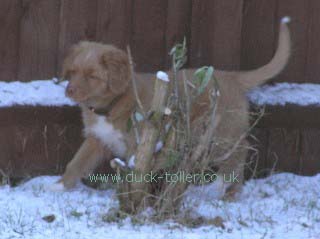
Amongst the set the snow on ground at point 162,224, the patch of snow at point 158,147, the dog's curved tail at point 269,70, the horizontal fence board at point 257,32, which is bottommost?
the snow on ground at point 162,224

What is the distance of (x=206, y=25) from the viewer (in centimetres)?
657

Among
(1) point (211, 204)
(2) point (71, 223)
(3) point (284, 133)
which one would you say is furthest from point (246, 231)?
(3) point (284, 133)

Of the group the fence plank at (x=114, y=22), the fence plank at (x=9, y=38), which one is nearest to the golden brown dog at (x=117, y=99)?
the fence plank at (x=114, y=22)

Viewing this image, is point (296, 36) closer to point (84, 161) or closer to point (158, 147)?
point (84, 161)

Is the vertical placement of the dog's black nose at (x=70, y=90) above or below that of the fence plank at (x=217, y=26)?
below

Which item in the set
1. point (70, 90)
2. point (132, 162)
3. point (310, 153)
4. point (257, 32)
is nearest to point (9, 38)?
point (70, 90)

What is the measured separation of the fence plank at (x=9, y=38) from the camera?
636 cm

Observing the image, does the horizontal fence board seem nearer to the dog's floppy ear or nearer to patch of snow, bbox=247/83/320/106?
patch of snow, bbox=247/83/320/106

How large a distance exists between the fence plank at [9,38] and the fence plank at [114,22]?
635 millimetres

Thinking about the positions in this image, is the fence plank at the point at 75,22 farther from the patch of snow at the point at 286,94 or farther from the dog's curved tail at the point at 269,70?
the patch of snow at the point at 286,94

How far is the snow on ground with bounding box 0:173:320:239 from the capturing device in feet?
15.6

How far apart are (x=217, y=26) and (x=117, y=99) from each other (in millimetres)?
1087

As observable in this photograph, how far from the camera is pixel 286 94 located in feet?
22.0

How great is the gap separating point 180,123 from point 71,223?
883 millimetres
